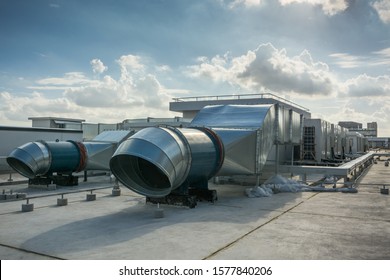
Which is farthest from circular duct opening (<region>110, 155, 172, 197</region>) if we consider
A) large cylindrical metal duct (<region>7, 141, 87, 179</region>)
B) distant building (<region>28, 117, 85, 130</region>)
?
distant building (<region>28, 117, 85, 130</region>)

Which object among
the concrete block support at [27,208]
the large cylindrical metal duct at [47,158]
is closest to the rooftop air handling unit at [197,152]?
the concrete block support at [27,208]

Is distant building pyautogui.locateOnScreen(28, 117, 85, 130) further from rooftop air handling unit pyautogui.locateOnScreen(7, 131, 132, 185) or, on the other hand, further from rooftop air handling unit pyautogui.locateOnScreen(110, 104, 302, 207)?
rooftop air handling unit pyautogui.locateOnScreen(110, 104, 302, 207)

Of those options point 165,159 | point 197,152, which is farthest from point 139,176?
point 165,159

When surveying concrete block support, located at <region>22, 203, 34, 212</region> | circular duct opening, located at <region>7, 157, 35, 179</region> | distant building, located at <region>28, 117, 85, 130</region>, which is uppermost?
distant building, located at <region>28, 117, 85, 130</region>

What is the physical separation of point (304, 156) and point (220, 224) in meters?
20.7

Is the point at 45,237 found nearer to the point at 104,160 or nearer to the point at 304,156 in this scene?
the point at 104,160

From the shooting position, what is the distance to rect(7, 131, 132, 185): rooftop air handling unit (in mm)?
20172

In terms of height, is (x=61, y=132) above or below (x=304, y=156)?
above

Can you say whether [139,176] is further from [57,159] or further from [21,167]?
[21,167]

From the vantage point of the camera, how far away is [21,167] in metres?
21.7

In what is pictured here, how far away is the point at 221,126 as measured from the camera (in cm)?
1933

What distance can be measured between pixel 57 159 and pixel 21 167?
2.57m

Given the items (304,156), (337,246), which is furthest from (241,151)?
(304,156)

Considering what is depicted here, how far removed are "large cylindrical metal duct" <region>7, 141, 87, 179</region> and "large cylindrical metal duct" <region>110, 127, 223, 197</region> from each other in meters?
8.04
